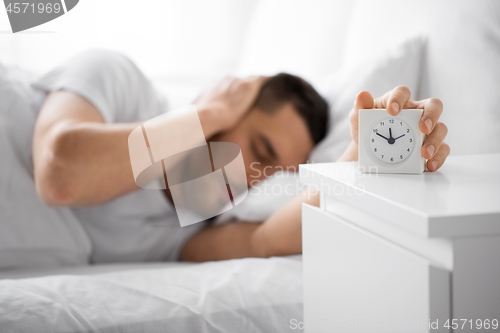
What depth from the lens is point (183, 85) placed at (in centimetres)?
144

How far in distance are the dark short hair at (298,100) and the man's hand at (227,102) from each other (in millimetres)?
30

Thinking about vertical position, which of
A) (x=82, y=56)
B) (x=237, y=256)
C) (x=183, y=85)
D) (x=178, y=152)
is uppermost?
(x=82, y=56)

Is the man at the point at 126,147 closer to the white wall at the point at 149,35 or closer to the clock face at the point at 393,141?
the clock face at the point at 393,141

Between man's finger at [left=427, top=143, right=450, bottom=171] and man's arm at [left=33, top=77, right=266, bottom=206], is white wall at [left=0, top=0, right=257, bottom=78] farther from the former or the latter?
man's finger at [left=427, top=143, right=450, bottom=171]

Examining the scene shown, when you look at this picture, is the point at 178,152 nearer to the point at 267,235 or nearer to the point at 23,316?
the point at 267,235

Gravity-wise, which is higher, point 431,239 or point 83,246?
point 431,239

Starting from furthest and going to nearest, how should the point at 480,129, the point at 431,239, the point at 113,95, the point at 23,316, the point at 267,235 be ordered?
the point at 113,95
the point at 267,235
the point at 480,129
the point at 23,316
the point at 431,239

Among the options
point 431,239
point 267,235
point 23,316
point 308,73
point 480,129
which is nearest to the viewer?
point 431,239

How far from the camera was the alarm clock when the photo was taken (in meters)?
0.51

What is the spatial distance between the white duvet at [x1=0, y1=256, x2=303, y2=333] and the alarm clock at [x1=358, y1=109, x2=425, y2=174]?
250mm

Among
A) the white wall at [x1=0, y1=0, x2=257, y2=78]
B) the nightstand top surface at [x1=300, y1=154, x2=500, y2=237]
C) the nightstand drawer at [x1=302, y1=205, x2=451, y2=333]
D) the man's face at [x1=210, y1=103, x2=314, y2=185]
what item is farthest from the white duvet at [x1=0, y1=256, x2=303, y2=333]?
the white wall at [x1=0, y1=0, x2=257, y2=78]

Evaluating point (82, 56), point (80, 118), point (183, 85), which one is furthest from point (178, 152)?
point (183, 85)

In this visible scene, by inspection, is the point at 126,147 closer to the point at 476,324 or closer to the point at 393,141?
the point at 393,141

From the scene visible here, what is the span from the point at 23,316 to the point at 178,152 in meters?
0.46
